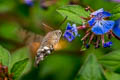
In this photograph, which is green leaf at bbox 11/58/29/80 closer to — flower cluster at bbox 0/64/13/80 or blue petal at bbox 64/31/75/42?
flower cluster at bbox 0/64/13/80

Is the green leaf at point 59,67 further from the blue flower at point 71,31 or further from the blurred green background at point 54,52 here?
the blue flower at point 71,31

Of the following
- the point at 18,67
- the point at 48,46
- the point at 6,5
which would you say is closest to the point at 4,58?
the point at 18,67

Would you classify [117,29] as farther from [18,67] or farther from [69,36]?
[18,67]

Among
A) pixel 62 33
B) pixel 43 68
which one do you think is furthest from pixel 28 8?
pixel 62 33

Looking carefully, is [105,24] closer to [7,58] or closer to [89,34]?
[89,34]

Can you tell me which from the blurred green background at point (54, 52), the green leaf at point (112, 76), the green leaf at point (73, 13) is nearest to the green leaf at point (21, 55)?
the blurred green background at point (54, 52)

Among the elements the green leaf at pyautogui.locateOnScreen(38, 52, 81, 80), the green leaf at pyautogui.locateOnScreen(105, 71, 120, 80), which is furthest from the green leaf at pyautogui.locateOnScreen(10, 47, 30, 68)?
the green leaf at pyautogui.locateOnScreen(105, 71, 120, 80)
